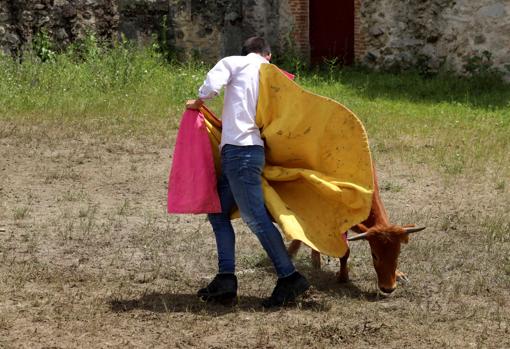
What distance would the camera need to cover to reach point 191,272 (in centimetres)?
609

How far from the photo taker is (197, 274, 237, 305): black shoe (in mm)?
5320

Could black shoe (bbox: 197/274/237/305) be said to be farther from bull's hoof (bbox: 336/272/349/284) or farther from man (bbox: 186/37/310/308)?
bull's hoof (bbox: 336/272/349/284)

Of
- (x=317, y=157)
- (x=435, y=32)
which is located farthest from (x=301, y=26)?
(x=317, y=157)

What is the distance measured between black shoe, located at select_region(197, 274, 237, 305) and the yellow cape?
47 centimetres

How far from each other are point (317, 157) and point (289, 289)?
2.48 ft

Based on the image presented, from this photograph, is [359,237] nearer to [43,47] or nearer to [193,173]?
[193,173]

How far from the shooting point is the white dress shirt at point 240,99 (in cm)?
518

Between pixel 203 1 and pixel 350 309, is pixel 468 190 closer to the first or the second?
pixel 350 309

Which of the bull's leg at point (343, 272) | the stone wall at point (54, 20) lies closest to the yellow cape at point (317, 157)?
the bull's leg at point (343, 272)

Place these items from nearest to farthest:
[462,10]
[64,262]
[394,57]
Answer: [64,262] < [462,10] < [394,57]

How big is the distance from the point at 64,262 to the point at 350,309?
6.59ft

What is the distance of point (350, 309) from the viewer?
5320 millimetres

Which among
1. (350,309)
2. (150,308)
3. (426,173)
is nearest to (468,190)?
(426,173)

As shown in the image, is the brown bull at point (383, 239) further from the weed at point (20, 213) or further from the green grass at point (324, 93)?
the green grass at point (324, 93)
